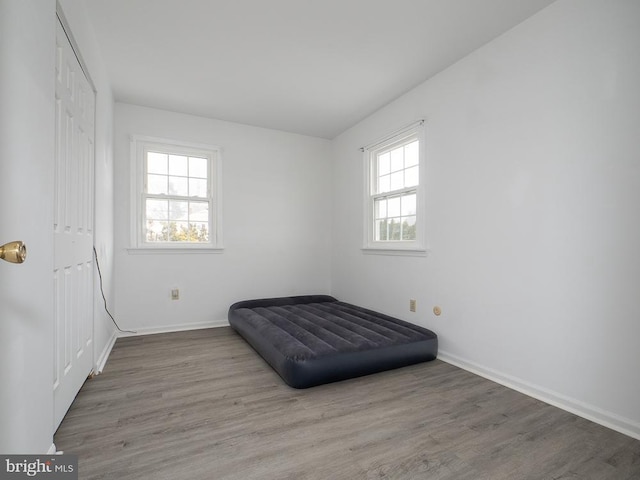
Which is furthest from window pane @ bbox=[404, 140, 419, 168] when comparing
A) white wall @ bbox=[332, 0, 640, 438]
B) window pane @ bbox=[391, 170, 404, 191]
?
white wall @ bbox=[332, 0, 640, 438]

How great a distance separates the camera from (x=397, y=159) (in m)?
3.53

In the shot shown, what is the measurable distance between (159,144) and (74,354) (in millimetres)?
2572

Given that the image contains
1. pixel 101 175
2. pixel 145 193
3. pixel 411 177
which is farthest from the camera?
pixel 145 193

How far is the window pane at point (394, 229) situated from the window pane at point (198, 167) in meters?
2.37

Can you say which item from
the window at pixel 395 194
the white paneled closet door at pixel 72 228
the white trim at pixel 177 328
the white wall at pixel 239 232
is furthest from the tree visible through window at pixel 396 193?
the white paneled closet door at pixel 72 228

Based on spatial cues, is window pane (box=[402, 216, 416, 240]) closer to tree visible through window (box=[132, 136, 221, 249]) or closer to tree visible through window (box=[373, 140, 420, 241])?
tree visible through window (box=[373, 140, 420, 241])

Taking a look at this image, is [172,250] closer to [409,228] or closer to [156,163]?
[156,163]

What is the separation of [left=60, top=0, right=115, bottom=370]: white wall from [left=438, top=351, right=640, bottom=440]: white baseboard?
9.66ft

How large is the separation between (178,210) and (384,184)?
8.16ft

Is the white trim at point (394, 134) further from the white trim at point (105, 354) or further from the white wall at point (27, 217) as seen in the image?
the white trim at point (105, 354)

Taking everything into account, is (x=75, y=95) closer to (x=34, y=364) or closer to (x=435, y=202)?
(x=34, y=364)

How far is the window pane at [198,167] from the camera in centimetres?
391

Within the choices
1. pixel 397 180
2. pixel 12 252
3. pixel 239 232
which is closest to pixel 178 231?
pixel 239 232

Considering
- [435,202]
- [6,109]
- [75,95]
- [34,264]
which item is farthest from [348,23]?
[34,264]
